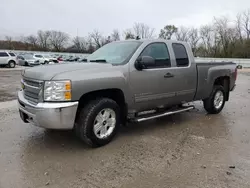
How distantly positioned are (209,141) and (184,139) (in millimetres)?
457

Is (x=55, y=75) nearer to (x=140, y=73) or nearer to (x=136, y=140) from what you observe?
(x=140, y=73)

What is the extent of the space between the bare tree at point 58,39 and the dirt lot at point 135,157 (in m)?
84.6

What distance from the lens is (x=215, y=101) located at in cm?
715

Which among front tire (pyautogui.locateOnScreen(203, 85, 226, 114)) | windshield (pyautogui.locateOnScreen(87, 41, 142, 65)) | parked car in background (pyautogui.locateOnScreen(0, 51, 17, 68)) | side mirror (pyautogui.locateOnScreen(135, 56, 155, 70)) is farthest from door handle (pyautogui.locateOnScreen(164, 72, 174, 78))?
parked car in background (pyautogui.locateOnScreen(0, 51, 17, 68))

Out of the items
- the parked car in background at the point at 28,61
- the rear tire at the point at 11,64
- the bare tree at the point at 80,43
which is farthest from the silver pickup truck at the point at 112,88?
the bare tree at the point at 80,43

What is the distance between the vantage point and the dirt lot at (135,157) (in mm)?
3479

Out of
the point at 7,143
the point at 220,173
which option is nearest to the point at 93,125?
the point at 7,143

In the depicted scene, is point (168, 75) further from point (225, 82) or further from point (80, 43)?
point (80, 43)

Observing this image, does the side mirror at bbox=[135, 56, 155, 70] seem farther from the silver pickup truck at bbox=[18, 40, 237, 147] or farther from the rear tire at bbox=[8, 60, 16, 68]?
the rear tire at bbox=[8, 60, 16, 68]

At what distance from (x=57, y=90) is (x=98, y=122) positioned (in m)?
0.93

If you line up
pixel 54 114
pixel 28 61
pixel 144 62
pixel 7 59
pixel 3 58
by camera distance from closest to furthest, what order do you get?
pixel 54 114 → pixel 144 62 → pixel 3 58 → pixel 7 59 → pixel 28 61

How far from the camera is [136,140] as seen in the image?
16.4ft

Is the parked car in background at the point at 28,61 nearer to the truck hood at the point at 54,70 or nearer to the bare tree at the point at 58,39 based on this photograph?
the truck hood at the point at 54,70

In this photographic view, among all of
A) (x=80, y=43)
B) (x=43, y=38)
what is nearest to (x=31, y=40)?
(x=43, y=38)
